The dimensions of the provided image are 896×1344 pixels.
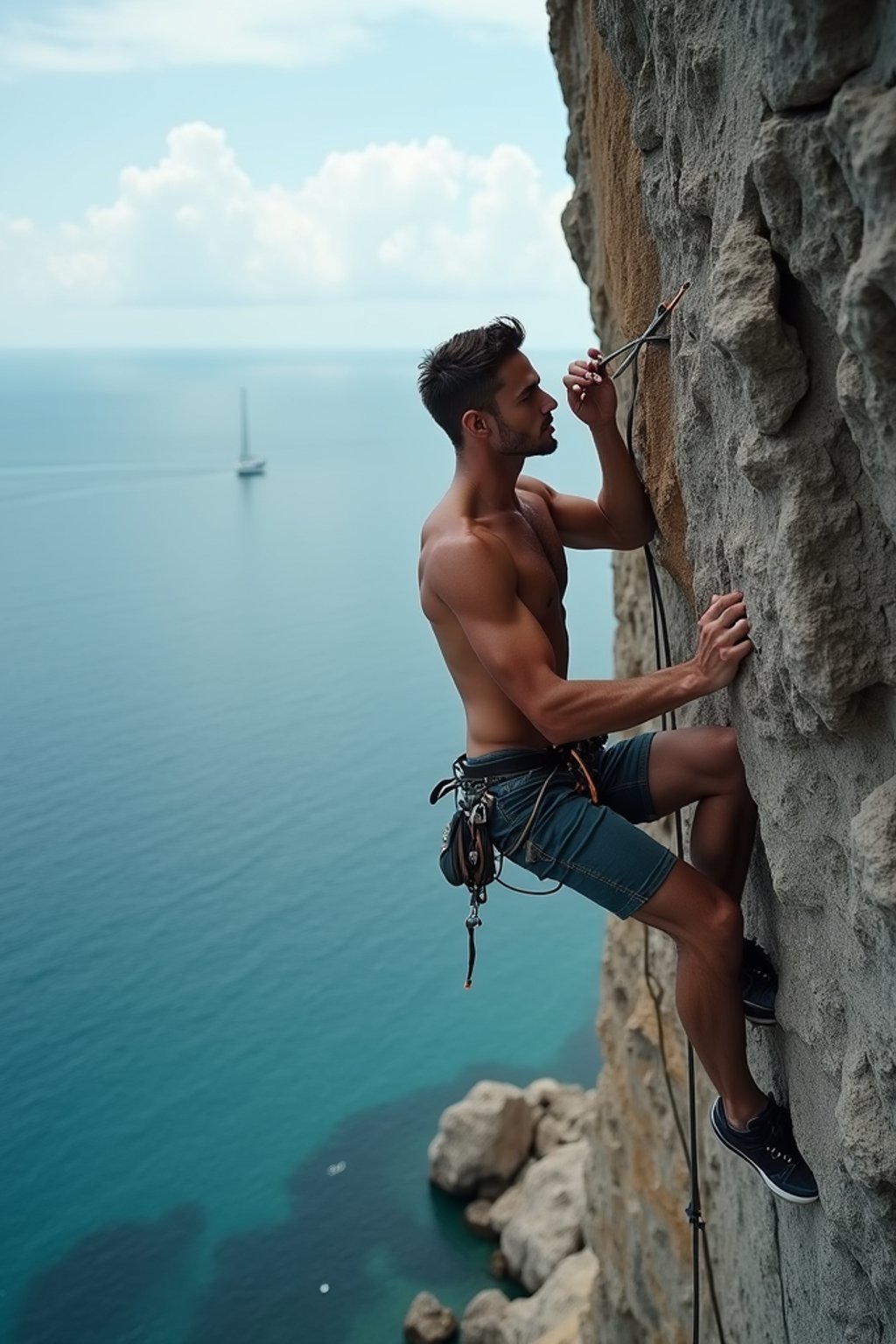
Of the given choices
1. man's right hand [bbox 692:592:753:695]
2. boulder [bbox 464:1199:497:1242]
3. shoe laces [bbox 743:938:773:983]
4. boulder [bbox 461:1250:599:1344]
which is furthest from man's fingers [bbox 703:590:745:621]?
boulder [bbox 464:1199:497:1242]

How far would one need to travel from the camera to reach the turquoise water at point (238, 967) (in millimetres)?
14742

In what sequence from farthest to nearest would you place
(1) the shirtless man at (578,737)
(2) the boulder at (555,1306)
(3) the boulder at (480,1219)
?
(3) the boulder at (480,1219) < (2) the boulder at (555,1306) < (1) the shirtless man at (578,737)

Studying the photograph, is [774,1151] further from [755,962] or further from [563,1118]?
[563,1118]

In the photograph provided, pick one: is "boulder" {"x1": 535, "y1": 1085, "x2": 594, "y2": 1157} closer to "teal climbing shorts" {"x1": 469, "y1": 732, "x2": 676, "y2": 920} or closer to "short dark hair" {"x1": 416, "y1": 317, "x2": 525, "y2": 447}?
"teal climbing shorts" {"x1": 469, "y1": 732, "x2": 676, "y2": 920}

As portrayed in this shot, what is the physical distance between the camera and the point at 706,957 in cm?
347

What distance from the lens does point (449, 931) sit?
2084 cm

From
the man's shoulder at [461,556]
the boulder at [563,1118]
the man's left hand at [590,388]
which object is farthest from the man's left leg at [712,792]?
the boulder at [563,1118]

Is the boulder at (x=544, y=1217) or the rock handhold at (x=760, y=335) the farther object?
the boulder at (x=544, y=1217)

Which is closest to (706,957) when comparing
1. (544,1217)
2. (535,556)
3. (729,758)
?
(729,758)

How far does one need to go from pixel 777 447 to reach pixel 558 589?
134cm

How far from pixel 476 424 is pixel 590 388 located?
36 centimetres

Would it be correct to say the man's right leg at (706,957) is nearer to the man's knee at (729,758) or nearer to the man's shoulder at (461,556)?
the man's knee at (729,758)

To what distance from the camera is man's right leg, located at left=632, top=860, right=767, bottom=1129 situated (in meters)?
3.46

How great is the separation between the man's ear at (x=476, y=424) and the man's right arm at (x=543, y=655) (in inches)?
12.2
